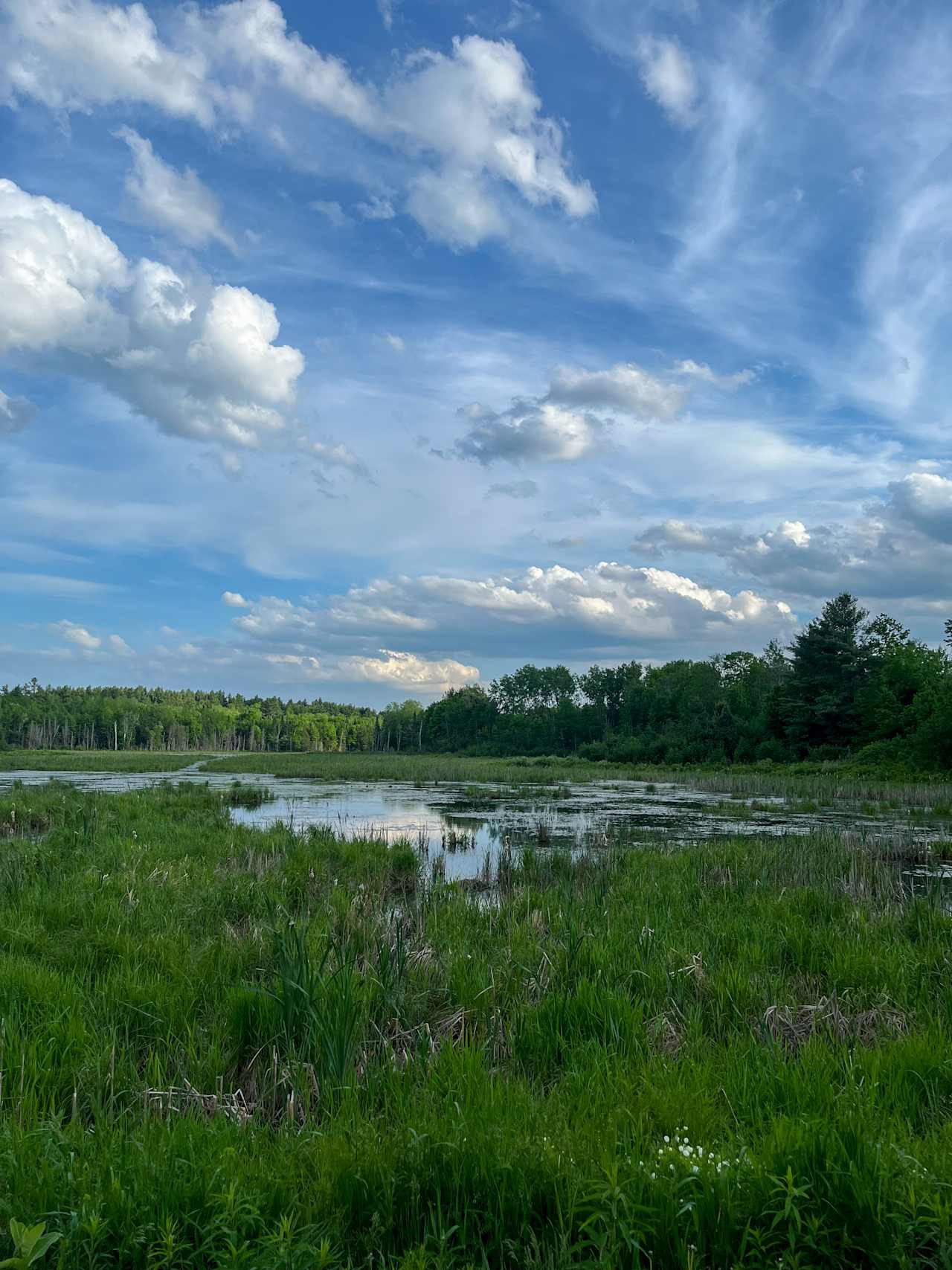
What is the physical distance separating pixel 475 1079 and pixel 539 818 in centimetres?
2007

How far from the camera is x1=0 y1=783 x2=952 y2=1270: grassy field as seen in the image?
10.9 ft

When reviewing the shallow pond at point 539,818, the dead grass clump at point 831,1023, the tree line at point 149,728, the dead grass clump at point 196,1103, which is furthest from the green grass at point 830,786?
the tree line at point 149,728

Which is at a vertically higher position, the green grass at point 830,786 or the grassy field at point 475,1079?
the grassy field at point 475,1079

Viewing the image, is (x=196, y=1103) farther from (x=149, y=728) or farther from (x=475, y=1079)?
(x=149, y=728)

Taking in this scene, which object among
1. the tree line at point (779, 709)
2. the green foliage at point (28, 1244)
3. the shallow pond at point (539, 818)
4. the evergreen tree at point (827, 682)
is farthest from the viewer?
the evergreen tree at point (827, 682)

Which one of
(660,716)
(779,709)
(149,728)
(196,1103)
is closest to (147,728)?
(149,728)

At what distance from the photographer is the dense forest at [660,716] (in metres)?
55.1

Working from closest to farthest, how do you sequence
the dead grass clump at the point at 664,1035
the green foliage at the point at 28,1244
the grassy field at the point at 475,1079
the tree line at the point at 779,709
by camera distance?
the green foliage at the point at 28,1244 → the grassy field at the point at 475,1079 → the dead grass clump at the point at 664,1035 → the tree line at the point at 779,709

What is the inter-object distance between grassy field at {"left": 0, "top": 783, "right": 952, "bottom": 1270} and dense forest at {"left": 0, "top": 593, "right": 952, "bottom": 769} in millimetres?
37708

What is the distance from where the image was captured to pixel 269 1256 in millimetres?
3068

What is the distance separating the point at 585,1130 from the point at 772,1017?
296 cm

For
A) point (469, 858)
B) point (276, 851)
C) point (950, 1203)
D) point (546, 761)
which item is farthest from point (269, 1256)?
point (546, 761)

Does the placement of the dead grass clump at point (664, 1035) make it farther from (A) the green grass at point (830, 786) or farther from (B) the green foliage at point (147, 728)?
(B) the green foliage at point (147, 728)

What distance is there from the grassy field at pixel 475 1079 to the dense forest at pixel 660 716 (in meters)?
37.7
